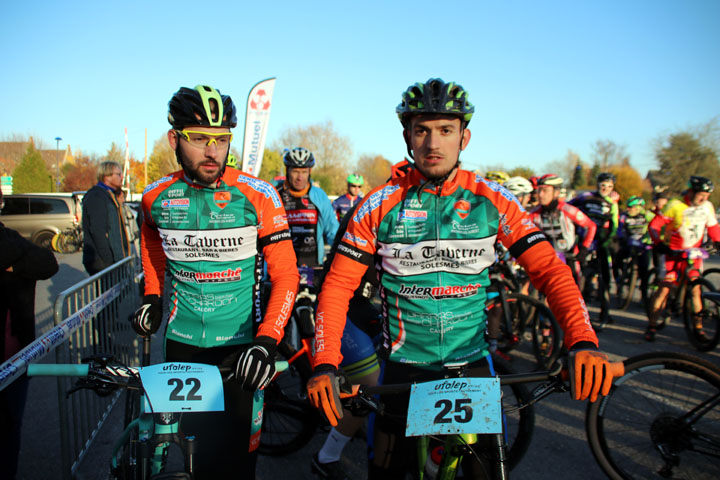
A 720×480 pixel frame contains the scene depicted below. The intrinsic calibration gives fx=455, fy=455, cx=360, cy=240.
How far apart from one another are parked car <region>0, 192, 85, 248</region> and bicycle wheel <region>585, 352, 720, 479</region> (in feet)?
61.4

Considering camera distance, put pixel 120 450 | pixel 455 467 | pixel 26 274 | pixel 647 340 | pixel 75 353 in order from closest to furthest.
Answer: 1. pixel 455 467
2. pixel 120 450
3. pixel 26 274
4. pixel 75 353
5. pixel 647 340

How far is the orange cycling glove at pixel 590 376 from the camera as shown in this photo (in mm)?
1644

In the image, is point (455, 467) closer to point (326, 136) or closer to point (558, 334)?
point (558, 334)

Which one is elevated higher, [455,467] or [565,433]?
[455,467]

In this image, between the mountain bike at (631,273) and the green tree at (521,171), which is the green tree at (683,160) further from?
the mountain bike at (631,273)

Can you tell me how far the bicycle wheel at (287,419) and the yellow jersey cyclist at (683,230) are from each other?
5.29 metres

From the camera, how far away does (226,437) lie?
2.36m

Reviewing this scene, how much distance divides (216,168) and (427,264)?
4.22 feet

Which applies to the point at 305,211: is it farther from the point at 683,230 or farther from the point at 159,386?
A: the point at 683,230

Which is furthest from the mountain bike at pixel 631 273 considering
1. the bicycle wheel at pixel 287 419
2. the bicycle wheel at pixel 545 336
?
the bicycle wheel at pixel 287 419

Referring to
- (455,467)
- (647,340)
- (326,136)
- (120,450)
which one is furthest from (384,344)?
(326,136)

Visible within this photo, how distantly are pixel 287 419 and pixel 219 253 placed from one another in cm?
172

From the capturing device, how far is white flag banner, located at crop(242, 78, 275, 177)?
13031 millimetres

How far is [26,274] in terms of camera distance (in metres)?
2.50
